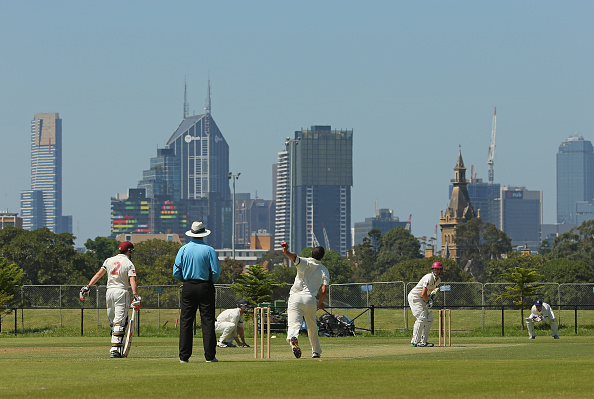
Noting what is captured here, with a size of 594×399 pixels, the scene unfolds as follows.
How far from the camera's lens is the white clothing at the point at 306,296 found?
1558 centimetres

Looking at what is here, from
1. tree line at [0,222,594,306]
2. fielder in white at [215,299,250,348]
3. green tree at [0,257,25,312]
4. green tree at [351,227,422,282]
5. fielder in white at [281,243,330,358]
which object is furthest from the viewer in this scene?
green tree at [351,227,422,282]

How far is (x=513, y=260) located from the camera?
131000 mm

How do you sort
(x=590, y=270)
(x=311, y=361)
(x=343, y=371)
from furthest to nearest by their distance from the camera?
(x=590, y=270)
(x=311, y=361)
(x=343, y=371)

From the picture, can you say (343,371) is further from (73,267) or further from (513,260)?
(513,260)

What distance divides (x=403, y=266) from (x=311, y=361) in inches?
4330

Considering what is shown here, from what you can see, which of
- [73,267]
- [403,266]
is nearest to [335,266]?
[403,266]

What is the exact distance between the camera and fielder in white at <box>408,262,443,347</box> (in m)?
19.8

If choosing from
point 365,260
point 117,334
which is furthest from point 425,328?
point 365,260

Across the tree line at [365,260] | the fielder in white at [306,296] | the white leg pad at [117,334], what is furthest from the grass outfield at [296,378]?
the tree line at [365,260]

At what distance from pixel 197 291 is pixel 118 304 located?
1.80m

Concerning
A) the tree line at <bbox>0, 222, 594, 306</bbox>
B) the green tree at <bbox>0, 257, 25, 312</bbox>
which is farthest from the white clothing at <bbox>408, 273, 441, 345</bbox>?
the tree line at <bbox>0, 222, 594, 306</bbox>

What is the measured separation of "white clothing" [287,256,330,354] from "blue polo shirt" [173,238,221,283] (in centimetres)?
161

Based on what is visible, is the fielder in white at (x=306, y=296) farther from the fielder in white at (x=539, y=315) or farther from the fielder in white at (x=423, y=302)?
the fielder in white at (x=539, y=315)

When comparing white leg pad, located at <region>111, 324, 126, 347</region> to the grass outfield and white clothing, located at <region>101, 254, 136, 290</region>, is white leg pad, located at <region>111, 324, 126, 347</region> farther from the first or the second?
white clothing, located at <region>101, 254, 136, 290</region>
